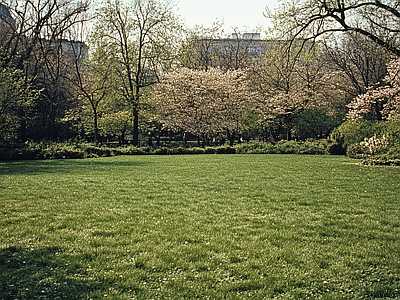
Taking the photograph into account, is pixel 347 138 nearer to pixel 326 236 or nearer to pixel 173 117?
pixel 173 117

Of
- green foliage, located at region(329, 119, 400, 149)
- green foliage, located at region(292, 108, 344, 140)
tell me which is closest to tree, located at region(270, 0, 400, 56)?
green foliage, located at region(329, 119, 400, 149)

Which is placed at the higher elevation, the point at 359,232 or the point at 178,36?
the point at 178,36

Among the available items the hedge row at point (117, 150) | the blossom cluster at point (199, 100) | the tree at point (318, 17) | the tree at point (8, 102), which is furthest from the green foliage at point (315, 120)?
the tree at point (8, 102)

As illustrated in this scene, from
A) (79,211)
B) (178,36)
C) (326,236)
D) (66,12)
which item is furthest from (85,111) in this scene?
(326,236)

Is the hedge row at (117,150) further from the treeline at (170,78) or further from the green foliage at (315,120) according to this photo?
the green foliage at (315,120)

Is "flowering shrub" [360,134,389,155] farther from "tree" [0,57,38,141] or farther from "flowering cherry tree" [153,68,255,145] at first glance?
"tree" [0,57,38,141]

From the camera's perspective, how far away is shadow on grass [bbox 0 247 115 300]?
11.5ft

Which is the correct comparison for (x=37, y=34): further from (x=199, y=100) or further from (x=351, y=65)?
(x=351, y=65)

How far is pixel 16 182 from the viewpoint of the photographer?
10102 mm

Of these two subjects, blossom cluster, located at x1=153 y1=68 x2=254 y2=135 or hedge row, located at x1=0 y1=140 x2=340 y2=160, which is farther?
blossom cluster, located at x1=153 y1=68 x2=254 y2=135

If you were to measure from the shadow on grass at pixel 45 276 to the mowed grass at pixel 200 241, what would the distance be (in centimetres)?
1

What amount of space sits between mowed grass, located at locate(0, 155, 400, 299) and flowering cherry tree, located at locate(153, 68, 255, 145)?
64.7ft

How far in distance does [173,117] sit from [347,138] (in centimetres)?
1492

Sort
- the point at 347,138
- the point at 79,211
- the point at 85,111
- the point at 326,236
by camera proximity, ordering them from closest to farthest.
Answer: the point at 326,236, the point at 79,211, the point at 347,138, the point at 85,111
